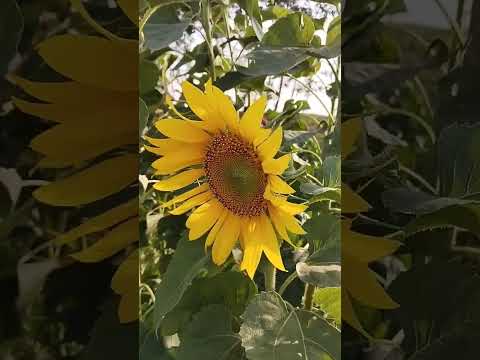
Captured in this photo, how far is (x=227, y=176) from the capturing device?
62 cm

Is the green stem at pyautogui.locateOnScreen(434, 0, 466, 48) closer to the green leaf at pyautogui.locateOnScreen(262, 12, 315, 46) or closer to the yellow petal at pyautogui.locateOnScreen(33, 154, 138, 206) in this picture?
the green leaf at pyautogui.locateOnScreen(262, 12, 315, 46)

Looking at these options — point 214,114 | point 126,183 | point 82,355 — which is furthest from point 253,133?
point 82,355

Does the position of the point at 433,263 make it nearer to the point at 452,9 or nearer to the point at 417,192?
the point at 417,192

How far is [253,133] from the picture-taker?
0.60 m

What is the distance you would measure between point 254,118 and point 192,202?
4.4 inches

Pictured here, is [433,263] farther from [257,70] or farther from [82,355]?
[82,355]

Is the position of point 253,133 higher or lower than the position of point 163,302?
higher

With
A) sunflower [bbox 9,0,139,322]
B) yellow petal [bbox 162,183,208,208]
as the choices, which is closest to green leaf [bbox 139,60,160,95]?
sunflower [bbox 9,0,139,322]

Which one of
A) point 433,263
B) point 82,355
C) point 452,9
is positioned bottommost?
point 82,355

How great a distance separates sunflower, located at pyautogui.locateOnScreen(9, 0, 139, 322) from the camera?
62cm

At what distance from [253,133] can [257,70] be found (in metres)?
0.06

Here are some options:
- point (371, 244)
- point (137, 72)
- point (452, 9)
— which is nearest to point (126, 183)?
point (137, 72)

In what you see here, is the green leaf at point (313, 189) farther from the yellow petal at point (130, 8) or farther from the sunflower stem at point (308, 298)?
the yellow petal at point (130, 8)

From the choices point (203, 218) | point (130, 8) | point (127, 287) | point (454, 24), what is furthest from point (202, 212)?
point (454, 24)
